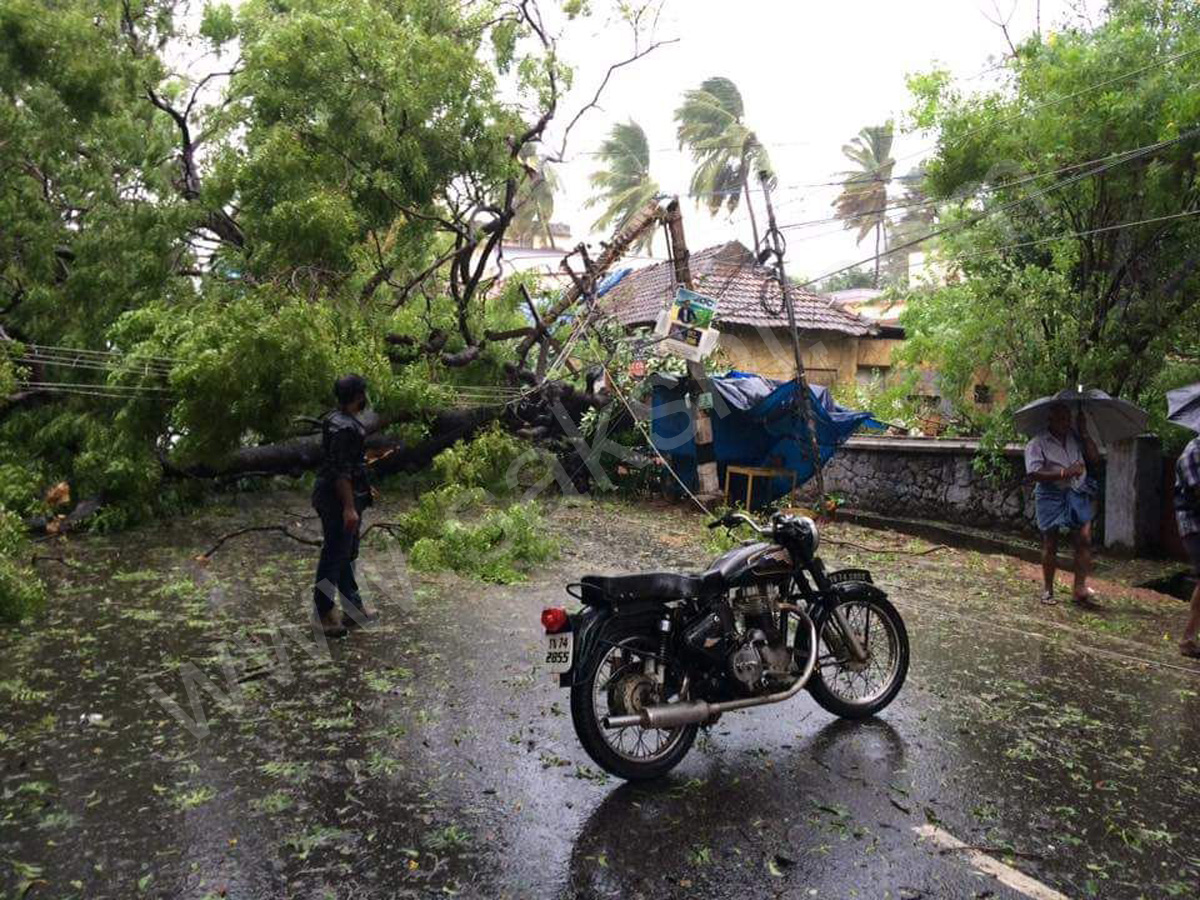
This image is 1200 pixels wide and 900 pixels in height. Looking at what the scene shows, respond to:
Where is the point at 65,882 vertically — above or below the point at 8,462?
below

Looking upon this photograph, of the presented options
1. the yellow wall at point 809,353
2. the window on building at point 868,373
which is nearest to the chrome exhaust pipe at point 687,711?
the yellow wall at point 809,353

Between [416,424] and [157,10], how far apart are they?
6194 mm

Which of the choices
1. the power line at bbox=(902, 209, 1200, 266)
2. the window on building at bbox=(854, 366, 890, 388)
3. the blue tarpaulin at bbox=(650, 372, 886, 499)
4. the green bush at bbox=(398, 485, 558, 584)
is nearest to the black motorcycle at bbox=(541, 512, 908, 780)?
the green bush at bbox=(398, 485, 558, 584)

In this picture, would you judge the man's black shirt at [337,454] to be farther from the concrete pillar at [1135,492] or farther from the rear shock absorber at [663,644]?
the concrete pillar at [1135,492]

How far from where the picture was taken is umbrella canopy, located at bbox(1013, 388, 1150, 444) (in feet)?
25.9

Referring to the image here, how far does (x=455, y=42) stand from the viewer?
1101 centimetres

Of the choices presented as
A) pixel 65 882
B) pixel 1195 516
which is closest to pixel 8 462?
pixel 65 882

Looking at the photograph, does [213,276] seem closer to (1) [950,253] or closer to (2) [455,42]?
(2) [455,42]

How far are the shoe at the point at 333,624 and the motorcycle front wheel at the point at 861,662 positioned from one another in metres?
3.36

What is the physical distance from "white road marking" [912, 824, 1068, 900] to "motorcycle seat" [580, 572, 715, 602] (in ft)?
4.39

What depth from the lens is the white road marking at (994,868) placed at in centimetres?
318

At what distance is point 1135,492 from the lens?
9.94m

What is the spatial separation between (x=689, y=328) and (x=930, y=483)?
3945mm

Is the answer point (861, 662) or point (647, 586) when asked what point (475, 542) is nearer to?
point (861, 662)
